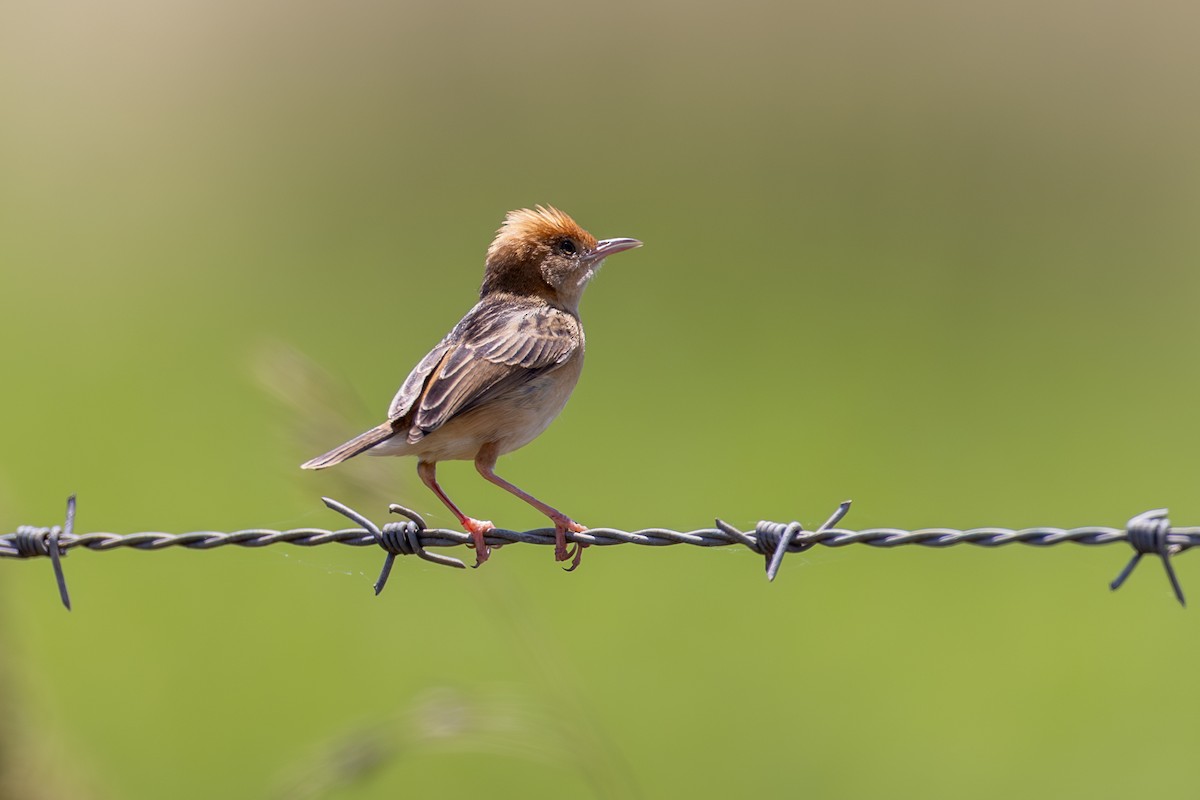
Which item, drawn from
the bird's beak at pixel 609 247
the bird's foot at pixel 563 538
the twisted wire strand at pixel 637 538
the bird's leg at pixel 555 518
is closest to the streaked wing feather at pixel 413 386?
the bird's leg at pixel 555 518

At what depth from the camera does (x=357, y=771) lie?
5.25 m

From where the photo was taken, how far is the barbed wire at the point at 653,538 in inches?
148

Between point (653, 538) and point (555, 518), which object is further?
point (555, 518)

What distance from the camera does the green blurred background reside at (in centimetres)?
984

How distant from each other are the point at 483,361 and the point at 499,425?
0.26 meters

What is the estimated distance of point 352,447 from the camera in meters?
5.43

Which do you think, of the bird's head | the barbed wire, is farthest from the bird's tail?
the bird's head

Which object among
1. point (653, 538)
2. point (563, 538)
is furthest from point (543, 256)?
point (653, 538)

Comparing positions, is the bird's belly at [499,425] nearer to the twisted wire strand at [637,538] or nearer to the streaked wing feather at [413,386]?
the streaked wing feather at [413,386]

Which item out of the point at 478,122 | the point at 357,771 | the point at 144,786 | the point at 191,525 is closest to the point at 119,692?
the point at 144,786

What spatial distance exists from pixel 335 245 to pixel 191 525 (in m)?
7.19

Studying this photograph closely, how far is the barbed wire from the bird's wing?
0.61m

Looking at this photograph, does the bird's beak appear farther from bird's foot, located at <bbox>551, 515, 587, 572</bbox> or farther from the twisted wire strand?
the twisted wire strand

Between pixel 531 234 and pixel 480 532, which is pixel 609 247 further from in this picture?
pixel 480 532
